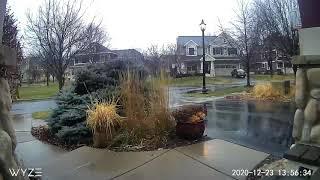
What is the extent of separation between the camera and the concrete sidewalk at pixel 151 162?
5.07 meters

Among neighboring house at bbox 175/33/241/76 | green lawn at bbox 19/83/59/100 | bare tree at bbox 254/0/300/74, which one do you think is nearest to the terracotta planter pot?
bare tree at bbox 254/0/300/74

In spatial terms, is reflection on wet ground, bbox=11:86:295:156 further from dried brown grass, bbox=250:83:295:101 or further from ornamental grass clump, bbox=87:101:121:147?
dried brown grass, bbox=250:83:295:101

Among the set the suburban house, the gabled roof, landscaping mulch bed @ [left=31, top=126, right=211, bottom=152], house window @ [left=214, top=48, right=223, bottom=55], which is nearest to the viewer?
landscaping mulch bed @ [left=31, top=126, right=211, bottom=152]

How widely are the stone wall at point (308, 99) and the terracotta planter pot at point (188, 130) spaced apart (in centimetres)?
347

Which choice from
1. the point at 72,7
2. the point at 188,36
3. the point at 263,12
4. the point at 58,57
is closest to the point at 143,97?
the point at 58,57

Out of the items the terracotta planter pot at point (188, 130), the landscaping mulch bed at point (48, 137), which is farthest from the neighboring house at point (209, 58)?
the terracotta planter pot at point (188, 130)

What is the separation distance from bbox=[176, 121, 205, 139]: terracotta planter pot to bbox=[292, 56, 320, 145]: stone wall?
347cm

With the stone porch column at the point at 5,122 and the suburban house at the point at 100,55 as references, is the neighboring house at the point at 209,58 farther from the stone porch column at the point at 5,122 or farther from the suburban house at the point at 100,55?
the stone porch column at the point at 5,122

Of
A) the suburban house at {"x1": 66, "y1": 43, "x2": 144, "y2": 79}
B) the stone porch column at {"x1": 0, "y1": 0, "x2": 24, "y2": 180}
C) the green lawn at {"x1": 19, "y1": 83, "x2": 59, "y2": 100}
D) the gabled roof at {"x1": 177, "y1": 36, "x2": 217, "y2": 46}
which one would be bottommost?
the green lawn at {"x1": 19, "y1": 83, "x2": 59, "y2": 100}

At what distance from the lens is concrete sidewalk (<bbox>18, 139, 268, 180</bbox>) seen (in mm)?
5074

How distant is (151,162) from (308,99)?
286 cm

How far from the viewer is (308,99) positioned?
12.0ft

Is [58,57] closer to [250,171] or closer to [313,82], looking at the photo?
[250,171]

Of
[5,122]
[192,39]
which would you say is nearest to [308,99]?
[5,122]
